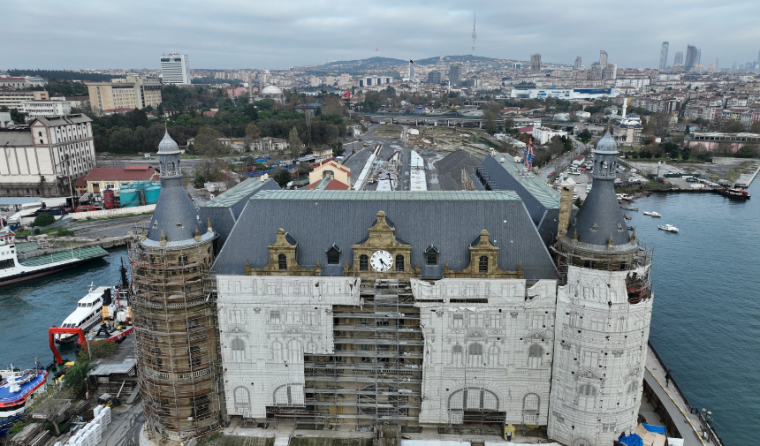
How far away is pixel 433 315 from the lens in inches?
1702

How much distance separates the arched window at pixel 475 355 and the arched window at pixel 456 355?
0.68 metres

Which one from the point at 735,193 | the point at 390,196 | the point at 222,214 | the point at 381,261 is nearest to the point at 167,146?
the point at 222,214

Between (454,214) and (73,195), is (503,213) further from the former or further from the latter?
(73,195)

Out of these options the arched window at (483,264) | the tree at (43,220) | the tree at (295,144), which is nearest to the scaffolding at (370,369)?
the arched window at (483,264)

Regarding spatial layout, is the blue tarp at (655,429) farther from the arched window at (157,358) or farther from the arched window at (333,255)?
the arched window at (157,358)

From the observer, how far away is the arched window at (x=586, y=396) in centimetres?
4178

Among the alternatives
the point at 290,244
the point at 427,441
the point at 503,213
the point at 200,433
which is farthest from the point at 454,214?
the point at 200,433

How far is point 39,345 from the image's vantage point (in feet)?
230

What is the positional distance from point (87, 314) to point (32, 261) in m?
30.3

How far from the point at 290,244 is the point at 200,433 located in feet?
60.9

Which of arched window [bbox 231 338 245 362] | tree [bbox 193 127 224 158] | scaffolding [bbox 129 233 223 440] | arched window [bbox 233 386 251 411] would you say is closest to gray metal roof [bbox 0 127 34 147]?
tree [bbox 193 127 224 158]

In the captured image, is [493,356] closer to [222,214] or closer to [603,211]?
[603,211]

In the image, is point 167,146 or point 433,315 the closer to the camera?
point 433,315

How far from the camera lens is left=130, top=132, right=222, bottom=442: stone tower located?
4297cm
